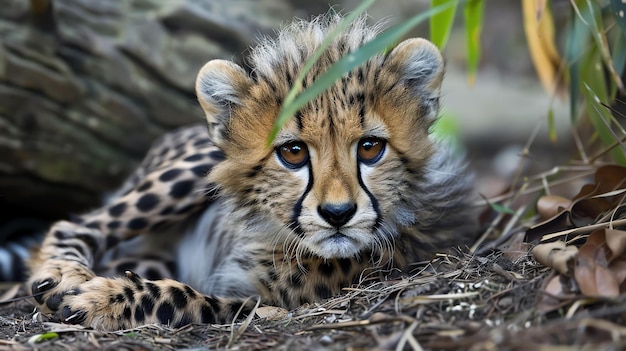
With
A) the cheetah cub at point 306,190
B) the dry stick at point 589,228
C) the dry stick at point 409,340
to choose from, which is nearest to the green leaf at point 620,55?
the cheetah cub at point 306,190

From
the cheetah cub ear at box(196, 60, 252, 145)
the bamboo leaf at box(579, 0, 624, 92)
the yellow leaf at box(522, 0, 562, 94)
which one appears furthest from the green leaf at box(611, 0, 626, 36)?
the cheetah cub ear at box(196, 60, 252, 145)

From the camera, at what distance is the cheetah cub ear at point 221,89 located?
2717mm

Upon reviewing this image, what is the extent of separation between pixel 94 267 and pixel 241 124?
1.35 m

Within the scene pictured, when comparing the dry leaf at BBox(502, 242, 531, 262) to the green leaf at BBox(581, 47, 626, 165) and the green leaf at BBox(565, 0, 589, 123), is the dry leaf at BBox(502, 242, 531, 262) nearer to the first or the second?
the green leaf at BBox(581, 47, 626, 165)

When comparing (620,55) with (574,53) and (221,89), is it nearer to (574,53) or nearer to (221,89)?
(574,53)

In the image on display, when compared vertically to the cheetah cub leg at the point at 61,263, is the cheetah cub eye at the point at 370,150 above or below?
above

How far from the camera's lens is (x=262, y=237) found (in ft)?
9.53

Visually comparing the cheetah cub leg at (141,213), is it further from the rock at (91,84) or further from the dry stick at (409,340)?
the dry stick at (409,340)

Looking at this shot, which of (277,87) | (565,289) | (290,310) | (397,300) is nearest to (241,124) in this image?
(277,87)

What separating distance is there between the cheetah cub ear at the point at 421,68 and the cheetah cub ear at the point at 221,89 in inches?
22.1

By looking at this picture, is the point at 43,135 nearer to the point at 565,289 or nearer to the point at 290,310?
the point at 290,310

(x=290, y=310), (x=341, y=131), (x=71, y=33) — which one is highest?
(x=71, y=33)

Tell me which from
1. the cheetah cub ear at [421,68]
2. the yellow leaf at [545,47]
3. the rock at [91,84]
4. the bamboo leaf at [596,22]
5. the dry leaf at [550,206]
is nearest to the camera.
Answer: the cheetah cub ear at [421,68]

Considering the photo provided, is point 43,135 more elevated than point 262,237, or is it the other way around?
point 43,135
